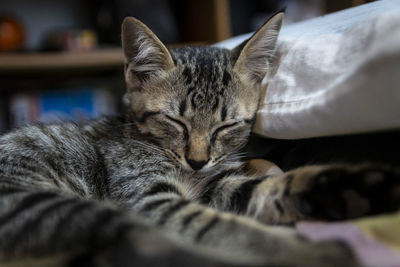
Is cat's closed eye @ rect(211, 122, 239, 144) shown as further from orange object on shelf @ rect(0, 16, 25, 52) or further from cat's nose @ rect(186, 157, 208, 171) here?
orange object on shelf @ rect(0, 16, 25, 52)

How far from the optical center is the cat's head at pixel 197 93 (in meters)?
1.03

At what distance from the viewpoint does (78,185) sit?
101 cm

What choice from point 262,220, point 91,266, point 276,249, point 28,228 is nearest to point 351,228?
point 276,249

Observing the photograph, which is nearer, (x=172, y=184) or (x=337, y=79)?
(x=337, y=79)

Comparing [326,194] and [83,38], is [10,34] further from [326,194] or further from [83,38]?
[326,194]

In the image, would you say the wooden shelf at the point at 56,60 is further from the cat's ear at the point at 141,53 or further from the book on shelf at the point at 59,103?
the cat's ear at the point at 141,53

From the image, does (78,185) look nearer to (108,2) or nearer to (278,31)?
(278,31)

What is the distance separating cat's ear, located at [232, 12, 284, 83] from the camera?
1.06 meters

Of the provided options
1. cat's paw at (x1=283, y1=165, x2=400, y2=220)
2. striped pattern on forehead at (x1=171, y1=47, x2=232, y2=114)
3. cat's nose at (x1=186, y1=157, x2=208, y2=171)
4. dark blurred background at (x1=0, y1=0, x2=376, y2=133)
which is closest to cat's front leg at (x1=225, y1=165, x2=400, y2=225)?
cat's paw at (x1=283, y1=165, x2=400, y2=220)

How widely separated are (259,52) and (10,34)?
2.06 metres

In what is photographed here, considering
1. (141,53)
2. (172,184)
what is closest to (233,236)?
(172,184)

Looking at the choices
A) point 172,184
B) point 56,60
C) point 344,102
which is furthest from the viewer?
point 56,60

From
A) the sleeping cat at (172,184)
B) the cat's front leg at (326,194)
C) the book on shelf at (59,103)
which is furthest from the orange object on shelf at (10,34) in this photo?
the cat's front leg at (326,194)

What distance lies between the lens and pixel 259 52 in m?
1.10
